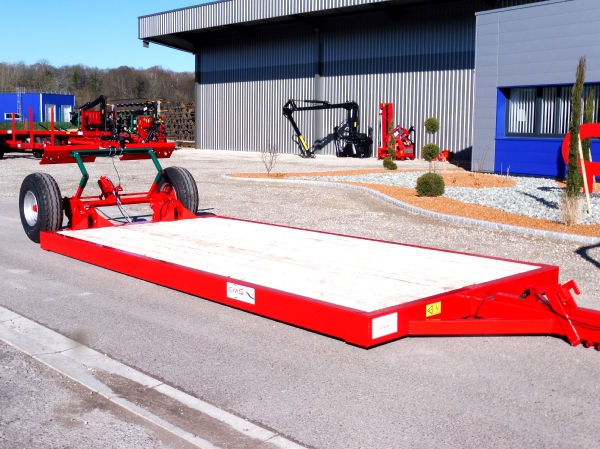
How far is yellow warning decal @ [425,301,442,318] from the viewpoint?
5.01m

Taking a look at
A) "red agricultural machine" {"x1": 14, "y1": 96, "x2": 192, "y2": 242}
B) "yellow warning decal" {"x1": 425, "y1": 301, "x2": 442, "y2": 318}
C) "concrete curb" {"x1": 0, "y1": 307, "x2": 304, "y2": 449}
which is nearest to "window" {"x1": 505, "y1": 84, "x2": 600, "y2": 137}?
"red agricultural machine" {"x1": 14, "y1": 96, "x2": 192, "y2": 242}

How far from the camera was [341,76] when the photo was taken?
31641mm

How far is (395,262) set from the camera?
6543 mm

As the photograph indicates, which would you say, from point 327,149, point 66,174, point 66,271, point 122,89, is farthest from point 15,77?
point 66,271

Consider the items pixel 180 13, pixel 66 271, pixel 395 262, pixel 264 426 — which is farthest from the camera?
pixel 180 13

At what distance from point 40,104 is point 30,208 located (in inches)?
1888

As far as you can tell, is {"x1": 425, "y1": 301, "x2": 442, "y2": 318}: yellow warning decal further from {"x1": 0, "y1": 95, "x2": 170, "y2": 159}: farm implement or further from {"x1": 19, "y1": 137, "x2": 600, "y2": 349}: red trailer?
{"x1": 0, "y1": 95, "x2": 170, "y2": 159}: farm implement

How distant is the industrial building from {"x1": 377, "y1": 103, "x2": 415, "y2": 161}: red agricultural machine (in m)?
0.51

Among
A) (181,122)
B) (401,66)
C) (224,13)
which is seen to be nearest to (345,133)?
(401,66)

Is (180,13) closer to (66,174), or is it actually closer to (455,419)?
(66,174)

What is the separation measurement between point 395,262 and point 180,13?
105 feet

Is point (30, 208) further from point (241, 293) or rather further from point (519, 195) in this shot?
point (519, 195)

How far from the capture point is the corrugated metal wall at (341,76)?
27375mm

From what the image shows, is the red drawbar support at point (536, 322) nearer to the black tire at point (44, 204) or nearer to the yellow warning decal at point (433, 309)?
the yellow warning decal at point (433, 309)
